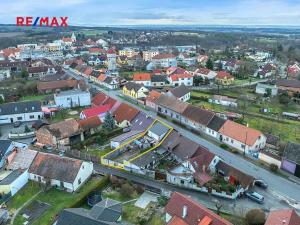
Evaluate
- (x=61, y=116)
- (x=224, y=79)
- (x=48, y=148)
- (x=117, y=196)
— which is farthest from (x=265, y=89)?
(x=117, y=196)

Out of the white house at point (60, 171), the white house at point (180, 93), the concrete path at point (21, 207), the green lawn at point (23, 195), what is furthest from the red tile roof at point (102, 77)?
the concrete path at point (21, 207)

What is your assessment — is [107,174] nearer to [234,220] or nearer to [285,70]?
[234,220]

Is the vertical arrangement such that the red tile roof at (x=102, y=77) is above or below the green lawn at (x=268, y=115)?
above

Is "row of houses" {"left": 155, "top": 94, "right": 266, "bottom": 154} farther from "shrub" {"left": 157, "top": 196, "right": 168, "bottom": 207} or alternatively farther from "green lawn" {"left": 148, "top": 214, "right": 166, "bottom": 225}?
"green lawn" {"left": 148, "top": 214, "right": 166, "bottom": 225}

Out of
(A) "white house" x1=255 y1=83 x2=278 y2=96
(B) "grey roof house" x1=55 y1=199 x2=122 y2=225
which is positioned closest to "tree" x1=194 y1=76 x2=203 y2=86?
(A) "white house" x1=255 y1=83 x2=278 y2=96

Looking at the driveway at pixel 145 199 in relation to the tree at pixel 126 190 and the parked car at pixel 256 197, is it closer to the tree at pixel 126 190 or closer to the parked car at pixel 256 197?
the tree at pixel 126 190

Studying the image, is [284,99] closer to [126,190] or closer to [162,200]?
[162,200]

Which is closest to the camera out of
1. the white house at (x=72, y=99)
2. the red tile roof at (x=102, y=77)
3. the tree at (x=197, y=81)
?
the white house at (x=72, y=99)

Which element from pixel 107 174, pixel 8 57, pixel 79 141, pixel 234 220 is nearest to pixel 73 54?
pixel 8 57
